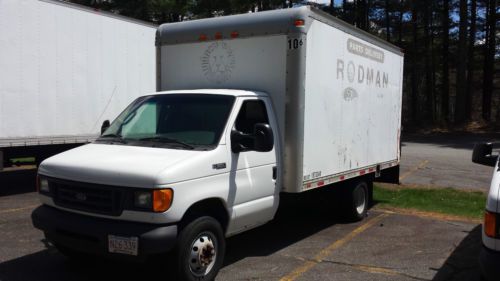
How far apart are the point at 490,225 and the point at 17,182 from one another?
1065 centimetres

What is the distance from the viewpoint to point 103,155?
16.3 ft

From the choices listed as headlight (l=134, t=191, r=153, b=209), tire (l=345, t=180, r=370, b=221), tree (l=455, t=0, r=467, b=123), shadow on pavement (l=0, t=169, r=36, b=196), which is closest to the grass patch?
tire (l=345, t=180, r=370, b=221)

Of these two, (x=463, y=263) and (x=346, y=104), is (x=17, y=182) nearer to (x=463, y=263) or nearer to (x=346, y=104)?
(x=346, y=104)

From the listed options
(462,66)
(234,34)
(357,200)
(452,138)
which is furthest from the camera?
(462,66)

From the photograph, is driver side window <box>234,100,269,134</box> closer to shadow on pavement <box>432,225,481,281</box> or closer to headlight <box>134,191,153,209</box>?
headlight <box>134,191,153,209</box>

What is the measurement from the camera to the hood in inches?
175

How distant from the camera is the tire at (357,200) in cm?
785

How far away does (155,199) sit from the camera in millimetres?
4395

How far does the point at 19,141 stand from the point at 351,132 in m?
6.27

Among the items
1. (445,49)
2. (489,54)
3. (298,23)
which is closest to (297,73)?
(298,23)

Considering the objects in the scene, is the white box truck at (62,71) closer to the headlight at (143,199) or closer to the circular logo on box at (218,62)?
the circular logo on box at (218,62)

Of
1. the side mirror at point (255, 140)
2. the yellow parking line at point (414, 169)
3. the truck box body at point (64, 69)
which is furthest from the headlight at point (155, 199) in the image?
the yellow parking line at point (414, 169)

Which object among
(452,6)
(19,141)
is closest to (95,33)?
(19,141)

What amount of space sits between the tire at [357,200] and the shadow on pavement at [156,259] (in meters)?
0.24
